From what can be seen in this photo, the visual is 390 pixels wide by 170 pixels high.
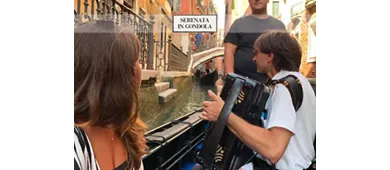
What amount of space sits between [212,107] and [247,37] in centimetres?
25

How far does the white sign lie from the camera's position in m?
1.13

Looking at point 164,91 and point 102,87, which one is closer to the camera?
point 102,87

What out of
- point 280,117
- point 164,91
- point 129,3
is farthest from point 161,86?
point 280,117

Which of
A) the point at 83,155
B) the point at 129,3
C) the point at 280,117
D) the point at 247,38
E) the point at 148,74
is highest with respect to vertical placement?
the point at 129,3

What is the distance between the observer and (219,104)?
113 cm

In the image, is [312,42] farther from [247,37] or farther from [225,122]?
[225,122]

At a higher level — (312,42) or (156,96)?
(312,42)

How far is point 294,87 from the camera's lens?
1.13 metres

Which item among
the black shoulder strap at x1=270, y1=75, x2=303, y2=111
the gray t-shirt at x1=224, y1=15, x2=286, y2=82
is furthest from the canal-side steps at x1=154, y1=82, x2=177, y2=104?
the black shoulder strap at x1=270, y1=75, x2=303, y2=111

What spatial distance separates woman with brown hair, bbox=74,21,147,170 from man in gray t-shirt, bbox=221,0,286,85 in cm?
29
